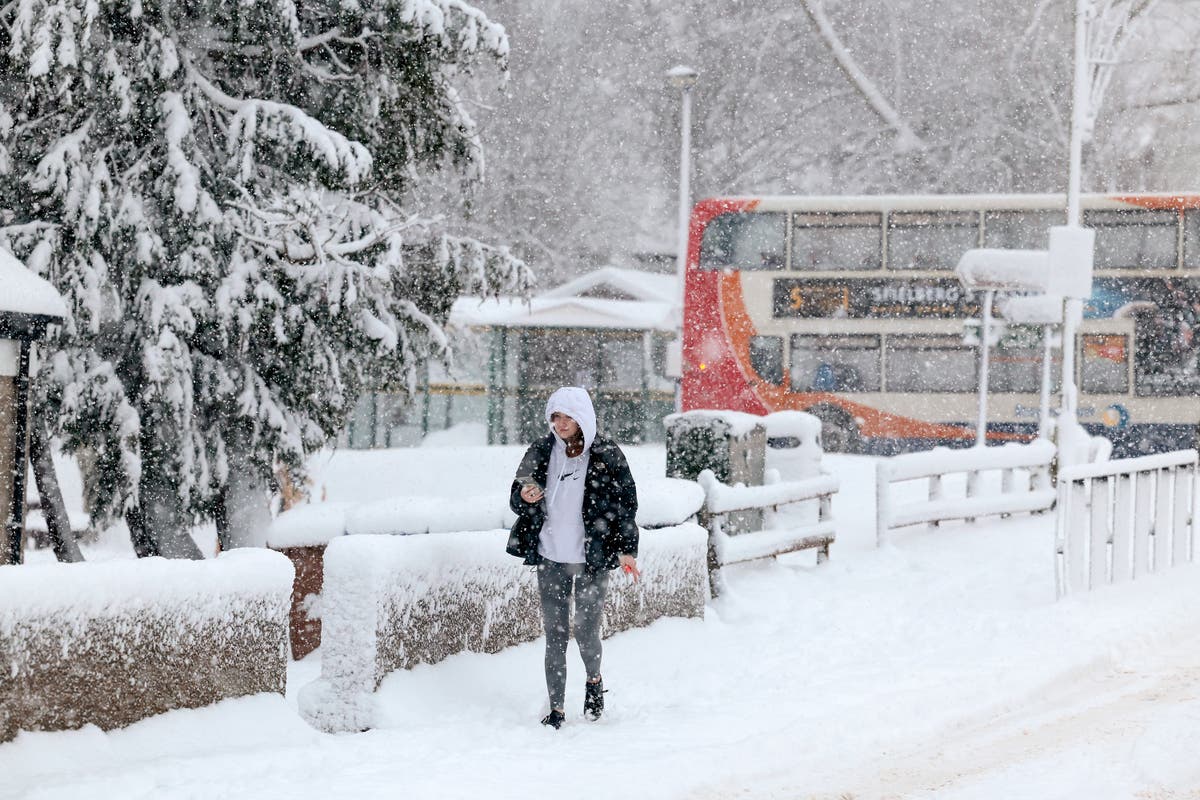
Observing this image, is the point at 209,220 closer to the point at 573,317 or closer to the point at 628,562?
the point at 628,562

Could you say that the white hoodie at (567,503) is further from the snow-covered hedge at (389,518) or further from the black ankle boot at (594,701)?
the snow-covered hedge at (389,518)

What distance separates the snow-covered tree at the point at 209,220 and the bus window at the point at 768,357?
1128 centimetres

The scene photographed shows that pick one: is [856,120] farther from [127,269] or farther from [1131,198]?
[127,269]

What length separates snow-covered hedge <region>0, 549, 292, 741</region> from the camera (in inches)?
201

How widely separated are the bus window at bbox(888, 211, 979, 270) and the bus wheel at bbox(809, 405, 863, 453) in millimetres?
2530

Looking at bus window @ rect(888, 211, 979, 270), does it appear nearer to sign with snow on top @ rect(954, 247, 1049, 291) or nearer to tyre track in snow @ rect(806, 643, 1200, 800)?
sign with snow on top @ rect(954, 247, 1049, 291)

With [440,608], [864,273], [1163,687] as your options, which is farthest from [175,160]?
[864,273]

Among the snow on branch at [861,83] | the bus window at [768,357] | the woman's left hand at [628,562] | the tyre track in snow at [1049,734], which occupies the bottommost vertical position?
the tyre track in snow at [1049,734]

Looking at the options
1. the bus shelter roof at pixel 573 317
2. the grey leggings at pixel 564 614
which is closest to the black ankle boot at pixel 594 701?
the grey leggings at pixel 564 614

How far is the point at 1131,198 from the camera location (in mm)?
21141

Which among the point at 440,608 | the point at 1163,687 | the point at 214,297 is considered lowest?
the point at 1163,687

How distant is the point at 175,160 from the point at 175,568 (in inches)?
231

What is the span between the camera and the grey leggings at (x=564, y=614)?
21.4ft

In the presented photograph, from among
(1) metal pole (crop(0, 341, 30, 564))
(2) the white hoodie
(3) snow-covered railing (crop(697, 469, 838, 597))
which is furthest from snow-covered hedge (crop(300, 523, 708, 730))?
(1) metal pole (crop(0, 341, 30, 564))
